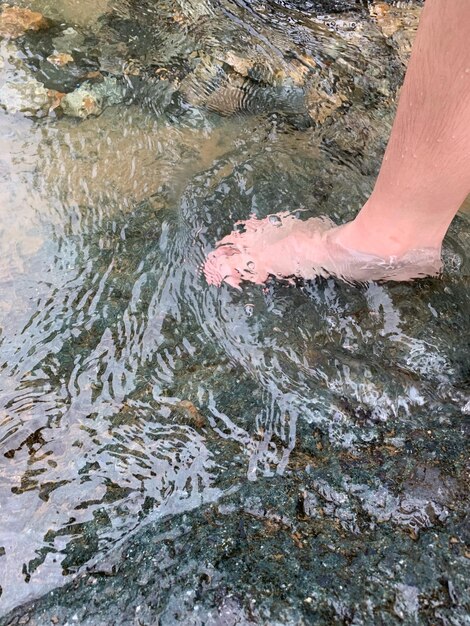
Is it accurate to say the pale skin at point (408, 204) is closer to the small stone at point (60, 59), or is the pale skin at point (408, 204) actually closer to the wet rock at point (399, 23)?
the small stone at point (60, 59)

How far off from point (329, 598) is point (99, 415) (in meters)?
0.72

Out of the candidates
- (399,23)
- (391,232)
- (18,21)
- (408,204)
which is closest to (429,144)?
(408,204)

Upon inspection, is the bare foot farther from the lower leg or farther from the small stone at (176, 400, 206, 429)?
the small stone at (176, 400, 206, 429)

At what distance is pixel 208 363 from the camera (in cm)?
150

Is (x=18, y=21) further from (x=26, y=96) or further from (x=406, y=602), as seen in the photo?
(x=406, y=602)

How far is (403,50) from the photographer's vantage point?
2545 mm

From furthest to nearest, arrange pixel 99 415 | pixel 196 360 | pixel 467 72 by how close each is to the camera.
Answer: pixel 196 360 < pixel 99 415 < pixel 467 72

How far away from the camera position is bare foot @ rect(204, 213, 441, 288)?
5.47ft

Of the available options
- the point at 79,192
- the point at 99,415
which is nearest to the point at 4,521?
the point at 99,415

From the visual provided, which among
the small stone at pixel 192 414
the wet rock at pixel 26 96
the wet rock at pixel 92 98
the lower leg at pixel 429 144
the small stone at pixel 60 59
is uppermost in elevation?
the lower leg at pixel 429 144

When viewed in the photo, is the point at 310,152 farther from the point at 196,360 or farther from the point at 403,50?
the point at 196,360

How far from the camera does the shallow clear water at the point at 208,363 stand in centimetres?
103

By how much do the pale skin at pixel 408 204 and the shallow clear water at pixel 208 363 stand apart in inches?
3.7

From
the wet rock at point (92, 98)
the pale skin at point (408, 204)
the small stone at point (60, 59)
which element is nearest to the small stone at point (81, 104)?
the wet rock at point (92, 98)
